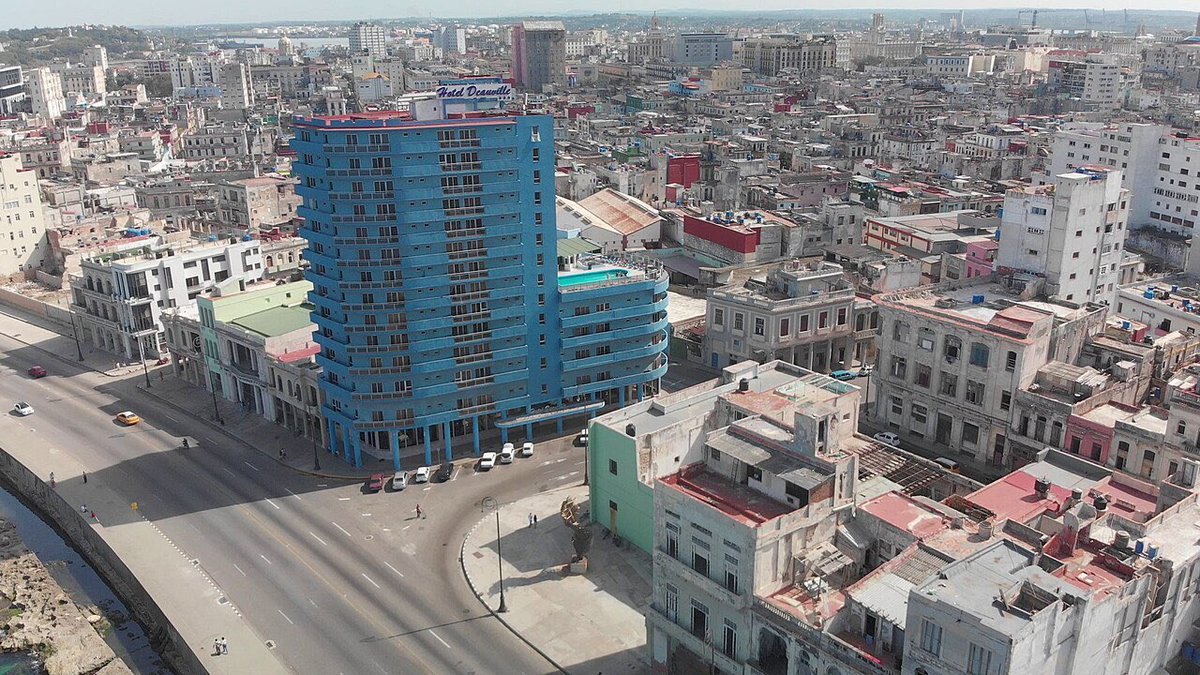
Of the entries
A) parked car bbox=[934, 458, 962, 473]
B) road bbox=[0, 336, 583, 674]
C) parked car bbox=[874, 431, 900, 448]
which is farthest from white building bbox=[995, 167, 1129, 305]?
road bbox=[0, 336, 583, 674]

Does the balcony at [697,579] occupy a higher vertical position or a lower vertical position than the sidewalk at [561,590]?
higher

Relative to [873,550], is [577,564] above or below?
below

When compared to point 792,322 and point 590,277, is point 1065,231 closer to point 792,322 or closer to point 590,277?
point 792,322

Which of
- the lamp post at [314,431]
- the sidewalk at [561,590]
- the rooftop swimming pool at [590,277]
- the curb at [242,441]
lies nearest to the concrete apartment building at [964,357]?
the rooftop swimming pool at [590,277]

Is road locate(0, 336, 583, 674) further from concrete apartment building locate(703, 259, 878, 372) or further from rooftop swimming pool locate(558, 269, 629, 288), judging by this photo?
concrete apartment building locate(703, 259, 878, 372)

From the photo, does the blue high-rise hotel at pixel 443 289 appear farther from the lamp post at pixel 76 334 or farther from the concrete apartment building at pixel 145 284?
the lamp post at pixel 76 334

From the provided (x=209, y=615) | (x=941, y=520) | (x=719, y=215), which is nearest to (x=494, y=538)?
(x=209, y=615)

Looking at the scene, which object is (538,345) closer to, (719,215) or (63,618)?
(63,618)
